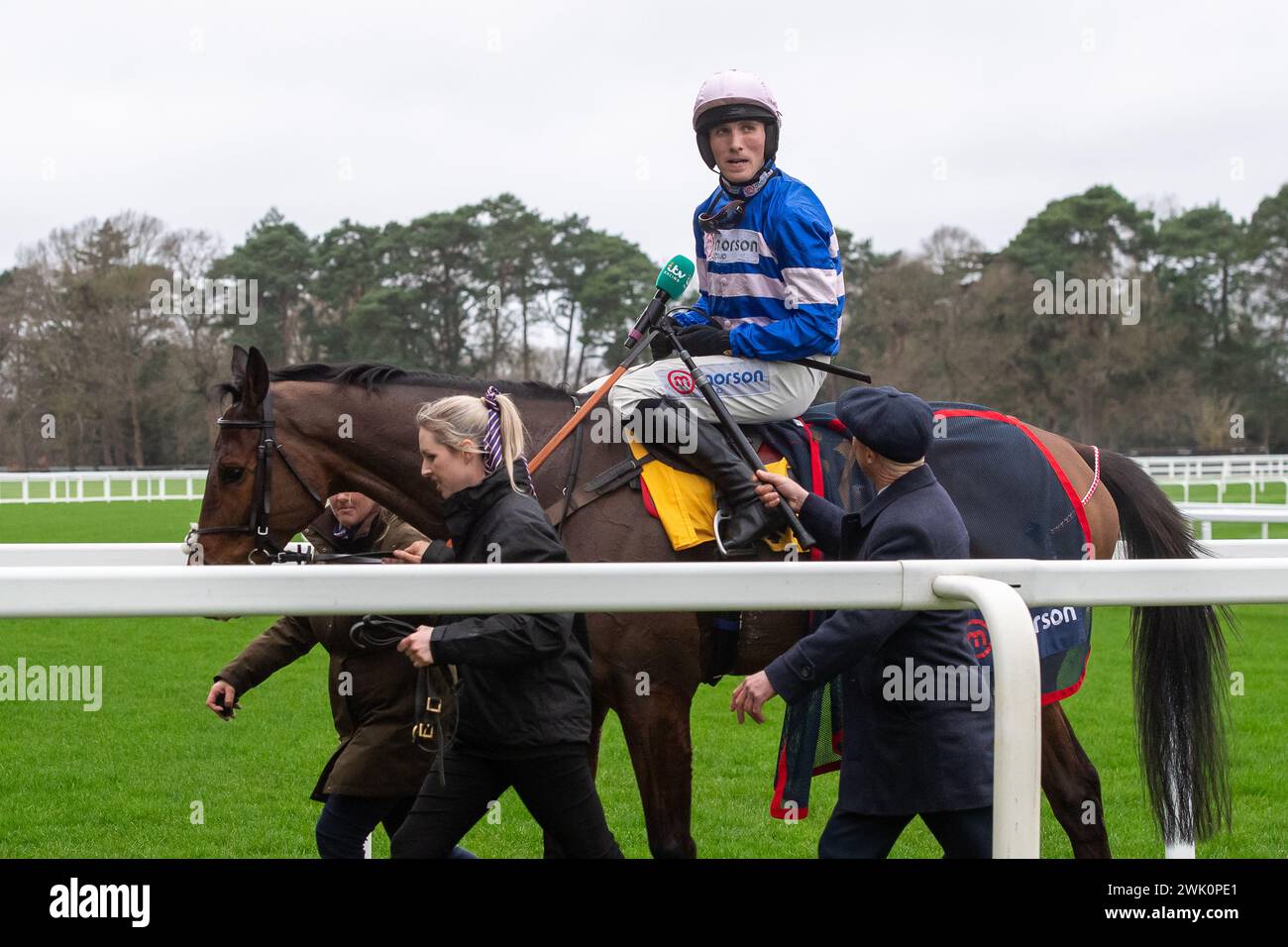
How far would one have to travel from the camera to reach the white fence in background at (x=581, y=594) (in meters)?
1.78

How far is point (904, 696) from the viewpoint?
2.51m

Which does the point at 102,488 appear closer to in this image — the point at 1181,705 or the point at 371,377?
the point at 371,377

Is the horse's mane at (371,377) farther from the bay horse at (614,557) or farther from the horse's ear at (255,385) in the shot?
the horse's ear at (255,385)

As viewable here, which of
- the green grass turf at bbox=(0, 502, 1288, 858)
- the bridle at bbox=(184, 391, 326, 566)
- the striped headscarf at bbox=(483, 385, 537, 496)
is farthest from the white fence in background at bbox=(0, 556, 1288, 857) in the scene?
the green grass turf at bbox=(0, 502, 1288, 858)

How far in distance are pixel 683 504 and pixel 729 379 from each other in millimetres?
418

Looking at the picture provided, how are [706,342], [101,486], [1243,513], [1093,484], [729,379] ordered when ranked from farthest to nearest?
1. [101,486]
2. [1243,513]
3. [1093,484]
4. [706,342]
5. [729,379]

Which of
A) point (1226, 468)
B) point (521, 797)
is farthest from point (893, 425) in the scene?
point (1226, 468)

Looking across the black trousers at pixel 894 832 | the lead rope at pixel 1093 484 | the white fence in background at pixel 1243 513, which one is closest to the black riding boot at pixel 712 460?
the black trousers at pixel 894 832

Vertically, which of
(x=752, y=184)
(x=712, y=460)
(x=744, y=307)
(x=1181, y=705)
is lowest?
(x=1181, y=705)

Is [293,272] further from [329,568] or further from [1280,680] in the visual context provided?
[329,568]

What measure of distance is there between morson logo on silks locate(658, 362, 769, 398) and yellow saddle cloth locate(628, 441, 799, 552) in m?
0.24

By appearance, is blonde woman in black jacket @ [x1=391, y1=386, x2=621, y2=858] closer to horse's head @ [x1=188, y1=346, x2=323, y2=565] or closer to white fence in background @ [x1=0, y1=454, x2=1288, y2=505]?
horse's head @ [x1=188, y1=346, x2=323, y2=565]

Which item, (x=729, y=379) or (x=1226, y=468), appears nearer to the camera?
(x=729, y=379)

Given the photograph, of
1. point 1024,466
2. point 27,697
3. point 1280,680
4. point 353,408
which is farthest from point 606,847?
point 1280,680
